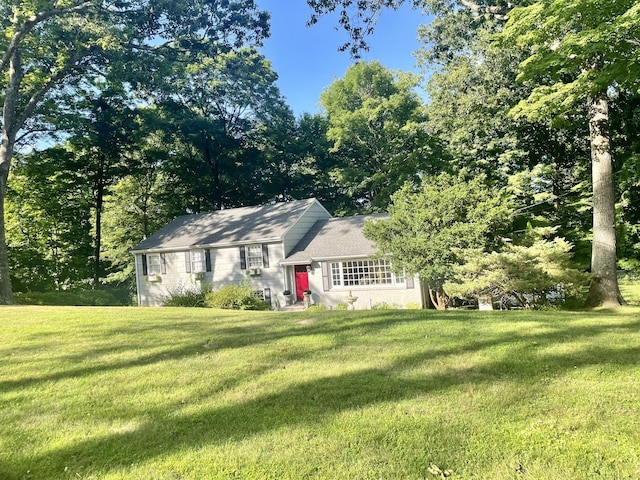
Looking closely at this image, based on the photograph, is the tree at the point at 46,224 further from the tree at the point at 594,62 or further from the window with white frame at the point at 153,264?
the tree at the point at 594,62

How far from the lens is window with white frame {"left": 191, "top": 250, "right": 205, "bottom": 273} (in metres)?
23.4

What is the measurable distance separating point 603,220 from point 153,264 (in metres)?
21.8

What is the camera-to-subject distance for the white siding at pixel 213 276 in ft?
71.2

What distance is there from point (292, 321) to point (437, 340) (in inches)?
136

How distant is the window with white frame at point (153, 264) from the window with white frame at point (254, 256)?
6.02 metres

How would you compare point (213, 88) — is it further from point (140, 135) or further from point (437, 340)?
point (437, 340)

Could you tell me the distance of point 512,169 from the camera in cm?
2006

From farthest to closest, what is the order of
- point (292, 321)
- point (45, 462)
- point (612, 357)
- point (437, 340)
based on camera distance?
point (292, 321), point (437, 340), point (612, 357), point (45, 462)

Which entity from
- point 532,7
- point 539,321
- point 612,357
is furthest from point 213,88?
point 612,357

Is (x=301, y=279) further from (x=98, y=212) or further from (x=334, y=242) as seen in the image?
(x=98, y=212)

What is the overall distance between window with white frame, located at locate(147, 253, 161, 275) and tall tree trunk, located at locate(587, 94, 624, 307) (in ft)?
69.0

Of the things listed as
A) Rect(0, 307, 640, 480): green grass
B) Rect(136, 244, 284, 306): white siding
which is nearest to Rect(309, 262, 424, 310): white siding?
Rect(136, 244, 284, 306): white siding

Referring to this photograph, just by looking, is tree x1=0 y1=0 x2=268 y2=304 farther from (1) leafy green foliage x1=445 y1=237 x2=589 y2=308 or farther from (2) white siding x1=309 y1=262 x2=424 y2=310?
(1) leafy green foliage x1=445 y1=237 x2=589 y2=308

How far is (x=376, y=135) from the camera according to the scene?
2984 centimetres
